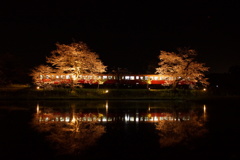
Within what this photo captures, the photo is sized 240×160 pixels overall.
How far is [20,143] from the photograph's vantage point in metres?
6.91

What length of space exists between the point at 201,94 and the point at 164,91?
507 centimetres

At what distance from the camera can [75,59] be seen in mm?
29438

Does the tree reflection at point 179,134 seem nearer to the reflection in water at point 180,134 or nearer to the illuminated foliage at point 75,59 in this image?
the reflection in water at point 180,134

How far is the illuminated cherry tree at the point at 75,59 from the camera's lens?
2917 centimetres

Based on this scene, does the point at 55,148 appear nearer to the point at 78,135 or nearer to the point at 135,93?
the point at 78,135

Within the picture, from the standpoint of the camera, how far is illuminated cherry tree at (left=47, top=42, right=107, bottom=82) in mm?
29167

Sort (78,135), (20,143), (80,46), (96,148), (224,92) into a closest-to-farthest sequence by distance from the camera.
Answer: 1. (96,148)
2. (20,143)
3. (78,135)
4. (80,46)
5. (224,92)

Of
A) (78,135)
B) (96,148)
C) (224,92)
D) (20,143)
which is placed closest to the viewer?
(96,148)

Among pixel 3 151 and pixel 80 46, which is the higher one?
pixel 80 46

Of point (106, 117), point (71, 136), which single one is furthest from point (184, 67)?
point (71, 136)

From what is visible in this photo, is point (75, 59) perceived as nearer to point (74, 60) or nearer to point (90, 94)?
point (74, 60)

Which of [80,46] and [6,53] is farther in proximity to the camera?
[6,53]

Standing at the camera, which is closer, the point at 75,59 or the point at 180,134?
the point at 180,134

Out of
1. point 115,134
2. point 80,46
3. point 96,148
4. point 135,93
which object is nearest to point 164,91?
point 135,93
